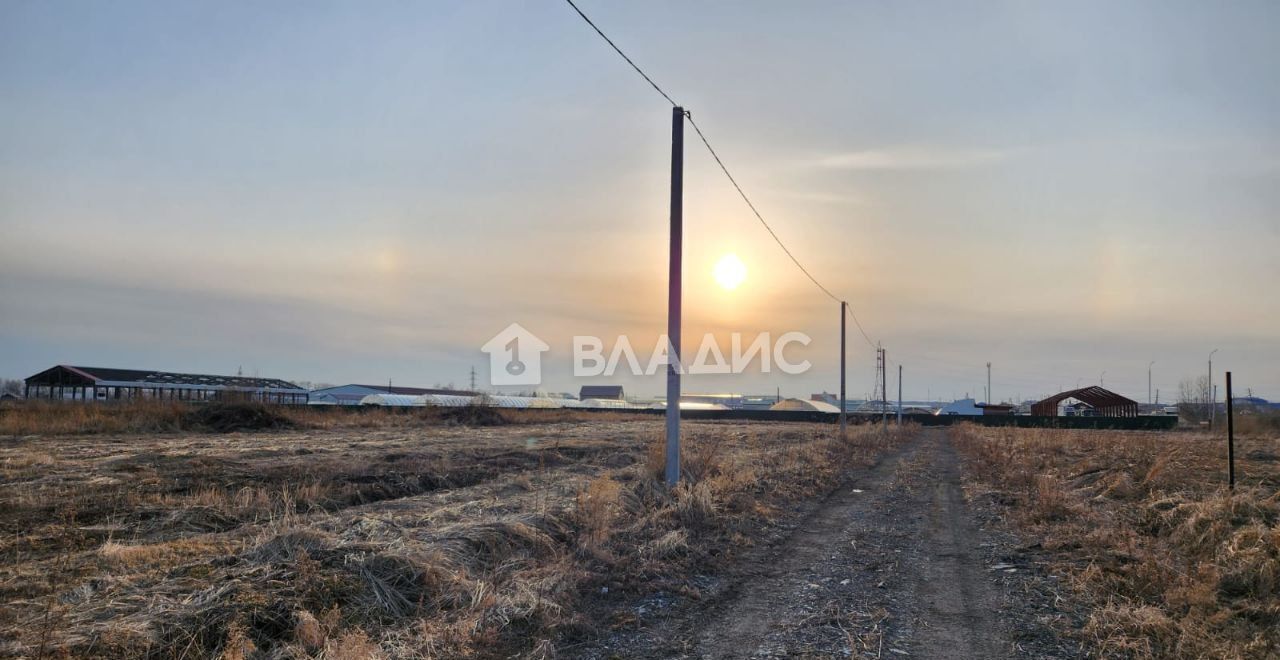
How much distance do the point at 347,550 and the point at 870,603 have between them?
497 cm

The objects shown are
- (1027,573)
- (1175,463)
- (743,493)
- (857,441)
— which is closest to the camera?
(1027,573)

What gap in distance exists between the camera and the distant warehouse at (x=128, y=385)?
5409cm

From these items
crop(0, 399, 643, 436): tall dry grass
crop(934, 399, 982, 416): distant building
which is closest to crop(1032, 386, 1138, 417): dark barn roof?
crop(934, 399, 982, 416): distant building

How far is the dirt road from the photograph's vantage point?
6.02 meters

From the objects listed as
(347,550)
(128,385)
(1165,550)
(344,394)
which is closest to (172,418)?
(128,385)

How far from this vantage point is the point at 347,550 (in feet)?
23.3

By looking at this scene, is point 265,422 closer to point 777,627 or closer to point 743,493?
point 743,493

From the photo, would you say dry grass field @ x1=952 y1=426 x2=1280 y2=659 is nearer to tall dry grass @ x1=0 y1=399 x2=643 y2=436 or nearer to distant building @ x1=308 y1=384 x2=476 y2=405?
tall dry grass @ x1=0 y1=399 x2=643 y2=436

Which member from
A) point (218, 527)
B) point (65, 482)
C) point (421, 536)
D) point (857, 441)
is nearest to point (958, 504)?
point (421, 536)

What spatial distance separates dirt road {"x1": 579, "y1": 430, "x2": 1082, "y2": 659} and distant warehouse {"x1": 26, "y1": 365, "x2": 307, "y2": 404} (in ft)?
135

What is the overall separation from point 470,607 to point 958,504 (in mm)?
11181

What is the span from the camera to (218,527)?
9922 mm

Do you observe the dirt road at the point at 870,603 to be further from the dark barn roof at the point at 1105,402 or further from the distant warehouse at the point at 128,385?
the dark barn roof at the point at 1105,402

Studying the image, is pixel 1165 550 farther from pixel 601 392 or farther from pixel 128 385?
pixel 601 392
